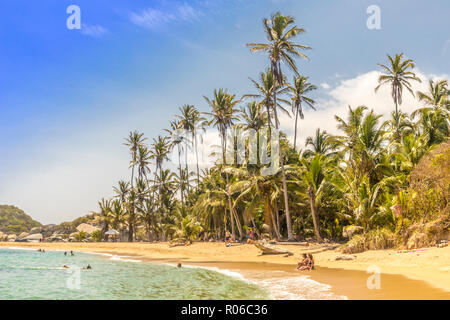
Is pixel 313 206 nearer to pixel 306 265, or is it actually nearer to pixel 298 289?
pixel 306 265

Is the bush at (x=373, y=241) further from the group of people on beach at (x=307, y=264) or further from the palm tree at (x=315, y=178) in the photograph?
the palm tree at (x=315, y=178)

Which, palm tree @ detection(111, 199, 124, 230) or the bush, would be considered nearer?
the bush

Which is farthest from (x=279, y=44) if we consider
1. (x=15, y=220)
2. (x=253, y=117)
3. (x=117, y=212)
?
(x=15, y=220)

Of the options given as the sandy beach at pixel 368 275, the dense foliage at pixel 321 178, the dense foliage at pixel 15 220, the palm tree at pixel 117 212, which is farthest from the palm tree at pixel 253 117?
the dense foliage at pixel 15 220

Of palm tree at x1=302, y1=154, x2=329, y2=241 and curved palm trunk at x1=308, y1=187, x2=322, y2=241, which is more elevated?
palm tree at x1=302, y1=154, x2=329, y2=241

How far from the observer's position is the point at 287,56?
90.1 ft

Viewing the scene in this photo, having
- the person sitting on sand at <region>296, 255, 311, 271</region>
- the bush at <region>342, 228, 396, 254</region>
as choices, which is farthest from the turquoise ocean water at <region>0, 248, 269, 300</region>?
the bush at <region>342, 228, 396, 254</region>

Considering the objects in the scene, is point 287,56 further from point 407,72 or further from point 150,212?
point 150,212

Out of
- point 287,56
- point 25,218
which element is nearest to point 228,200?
point 287,56

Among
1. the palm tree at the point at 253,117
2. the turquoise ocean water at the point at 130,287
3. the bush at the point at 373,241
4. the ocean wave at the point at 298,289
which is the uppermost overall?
the palm tree at the point at 253,117

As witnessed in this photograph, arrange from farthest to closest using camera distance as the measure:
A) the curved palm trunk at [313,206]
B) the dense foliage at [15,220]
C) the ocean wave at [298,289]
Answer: the dense foliage at [15,220] < the curved palm trunk at [313,206] < the ocean wave at [298,289]

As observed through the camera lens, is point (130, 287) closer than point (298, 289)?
No

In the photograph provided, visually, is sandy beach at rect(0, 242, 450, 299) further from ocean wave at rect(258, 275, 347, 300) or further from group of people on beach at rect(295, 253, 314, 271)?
group of people on beach at rect(295, 253, 314, 271)
